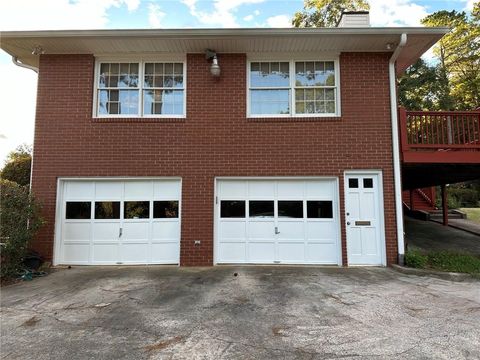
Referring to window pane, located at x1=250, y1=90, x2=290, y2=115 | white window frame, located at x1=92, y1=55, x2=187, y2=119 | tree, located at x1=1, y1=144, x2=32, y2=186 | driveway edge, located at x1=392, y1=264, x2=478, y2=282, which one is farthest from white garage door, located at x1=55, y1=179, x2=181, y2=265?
tree, located at x1=1, y1=144, x2=32, y2=186

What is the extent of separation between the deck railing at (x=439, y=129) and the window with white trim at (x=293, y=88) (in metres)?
1.90

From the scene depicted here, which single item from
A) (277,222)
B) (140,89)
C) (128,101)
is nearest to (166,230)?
(277,222)

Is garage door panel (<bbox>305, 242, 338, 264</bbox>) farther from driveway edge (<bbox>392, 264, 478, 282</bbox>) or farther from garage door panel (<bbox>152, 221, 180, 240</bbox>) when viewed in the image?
garage door panel (<bbox>152, 221, 180, 240</bbox>)

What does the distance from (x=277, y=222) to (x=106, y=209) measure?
437 centimetres

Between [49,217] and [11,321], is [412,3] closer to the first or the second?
[49,217]

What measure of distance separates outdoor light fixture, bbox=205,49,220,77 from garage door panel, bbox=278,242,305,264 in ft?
15.2

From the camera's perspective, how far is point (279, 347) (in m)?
3.89

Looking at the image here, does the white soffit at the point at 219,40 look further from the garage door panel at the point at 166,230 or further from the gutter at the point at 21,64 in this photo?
the garage door panel at the point at 166,230

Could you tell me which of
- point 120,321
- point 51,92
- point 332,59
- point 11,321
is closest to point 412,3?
point 332,59

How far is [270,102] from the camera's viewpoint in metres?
8.59

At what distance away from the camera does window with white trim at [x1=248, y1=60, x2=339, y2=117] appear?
28.0 ft

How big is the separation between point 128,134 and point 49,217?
9.34 feet

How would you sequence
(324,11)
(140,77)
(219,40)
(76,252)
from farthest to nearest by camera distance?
(324,11) → (140,77) → (76,252) → (219,40)

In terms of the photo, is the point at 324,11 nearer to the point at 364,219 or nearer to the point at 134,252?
the point at 364,219
